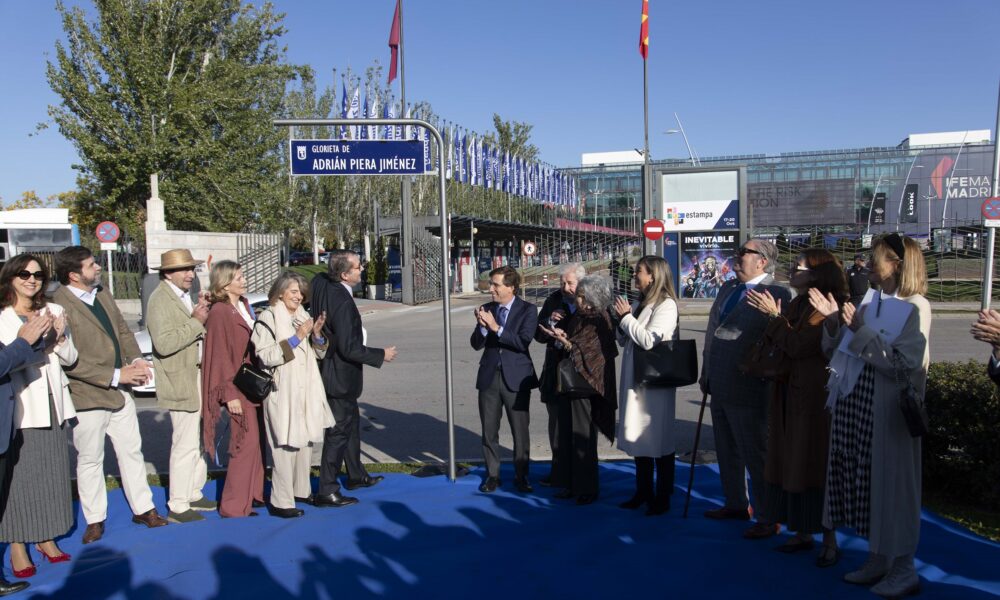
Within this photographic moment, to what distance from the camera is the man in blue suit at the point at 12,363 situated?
4098 mm

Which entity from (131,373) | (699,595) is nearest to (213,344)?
(131,373)

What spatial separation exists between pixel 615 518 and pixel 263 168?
104 ft

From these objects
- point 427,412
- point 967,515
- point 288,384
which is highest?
point 288,384

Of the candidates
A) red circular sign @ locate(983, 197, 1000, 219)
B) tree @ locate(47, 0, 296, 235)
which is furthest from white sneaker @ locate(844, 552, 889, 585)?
tree @ locate(47, 0, 296, 235)

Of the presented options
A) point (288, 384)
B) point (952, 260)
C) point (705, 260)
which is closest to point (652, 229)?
point (705, 260)

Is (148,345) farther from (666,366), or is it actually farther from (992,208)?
(992,208)

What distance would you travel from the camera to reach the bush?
17.0 feet

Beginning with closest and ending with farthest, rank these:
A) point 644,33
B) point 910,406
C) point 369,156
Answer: point 910,406
point 369,156
point 644,33

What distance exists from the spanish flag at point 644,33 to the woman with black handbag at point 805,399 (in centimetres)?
2240

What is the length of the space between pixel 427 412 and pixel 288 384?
4.22 meters

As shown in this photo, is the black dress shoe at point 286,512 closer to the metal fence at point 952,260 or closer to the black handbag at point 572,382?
the black handbag at point 572,382

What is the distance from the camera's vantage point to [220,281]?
5.55 metres

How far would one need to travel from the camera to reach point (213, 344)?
551 cm

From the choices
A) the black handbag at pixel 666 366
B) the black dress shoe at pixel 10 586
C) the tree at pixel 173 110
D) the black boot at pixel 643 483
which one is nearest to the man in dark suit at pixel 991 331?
the black handbag at pixel 666 366
